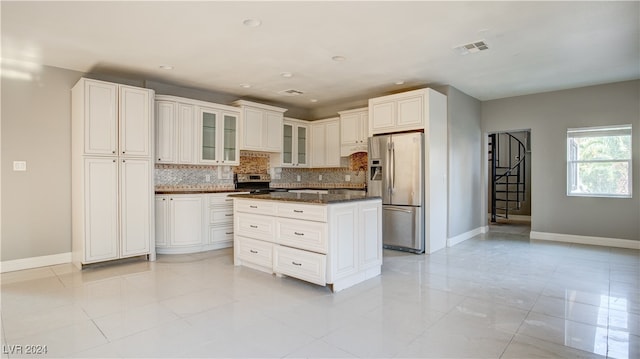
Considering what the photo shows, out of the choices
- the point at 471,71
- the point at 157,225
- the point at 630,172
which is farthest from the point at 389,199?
the point at 630,172

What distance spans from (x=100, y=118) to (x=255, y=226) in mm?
2387

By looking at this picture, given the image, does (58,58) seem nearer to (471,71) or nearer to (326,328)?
(326,328)

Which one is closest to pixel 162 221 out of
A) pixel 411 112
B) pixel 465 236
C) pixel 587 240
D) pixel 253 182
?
pixel 253 182

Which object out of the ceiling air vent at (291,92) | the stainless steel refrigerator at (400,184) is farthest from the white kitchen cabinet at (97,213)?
the stainless steel refrigerator at (400,184)

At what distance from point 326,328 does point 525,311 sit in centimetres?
171

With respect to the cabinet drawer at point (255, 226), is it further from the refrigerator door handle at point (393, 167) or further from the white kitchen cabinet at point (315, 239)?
the refrigerator door handle at point (393, 167)

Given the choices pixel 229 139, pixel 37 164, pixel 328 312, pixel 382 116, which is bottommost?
pixel 328 312

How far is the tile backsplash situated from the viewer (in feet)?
18.3

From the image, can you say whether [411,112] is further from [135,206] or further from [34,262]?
[34,262]

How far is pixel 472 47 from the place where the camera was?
3871 millimetres

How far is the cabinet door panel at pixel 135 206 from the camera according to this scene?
449 cm

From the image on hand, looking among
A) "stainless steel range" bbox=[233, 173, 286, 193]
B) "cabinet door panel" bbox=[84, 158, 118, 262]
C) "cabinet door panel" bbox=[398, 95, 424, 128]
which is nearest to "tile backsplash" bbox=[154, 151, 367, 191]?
"stainless steel range" bbox=[233, 173, 286, 193]

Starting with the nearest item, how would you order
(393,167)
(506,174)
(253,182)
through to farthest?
(393,167) → (253,182) → (506,174)

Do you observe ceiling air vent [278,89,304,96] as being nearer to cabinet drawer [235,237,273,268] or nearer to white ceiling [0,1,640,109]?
white ceiling [0,1,640,109]
